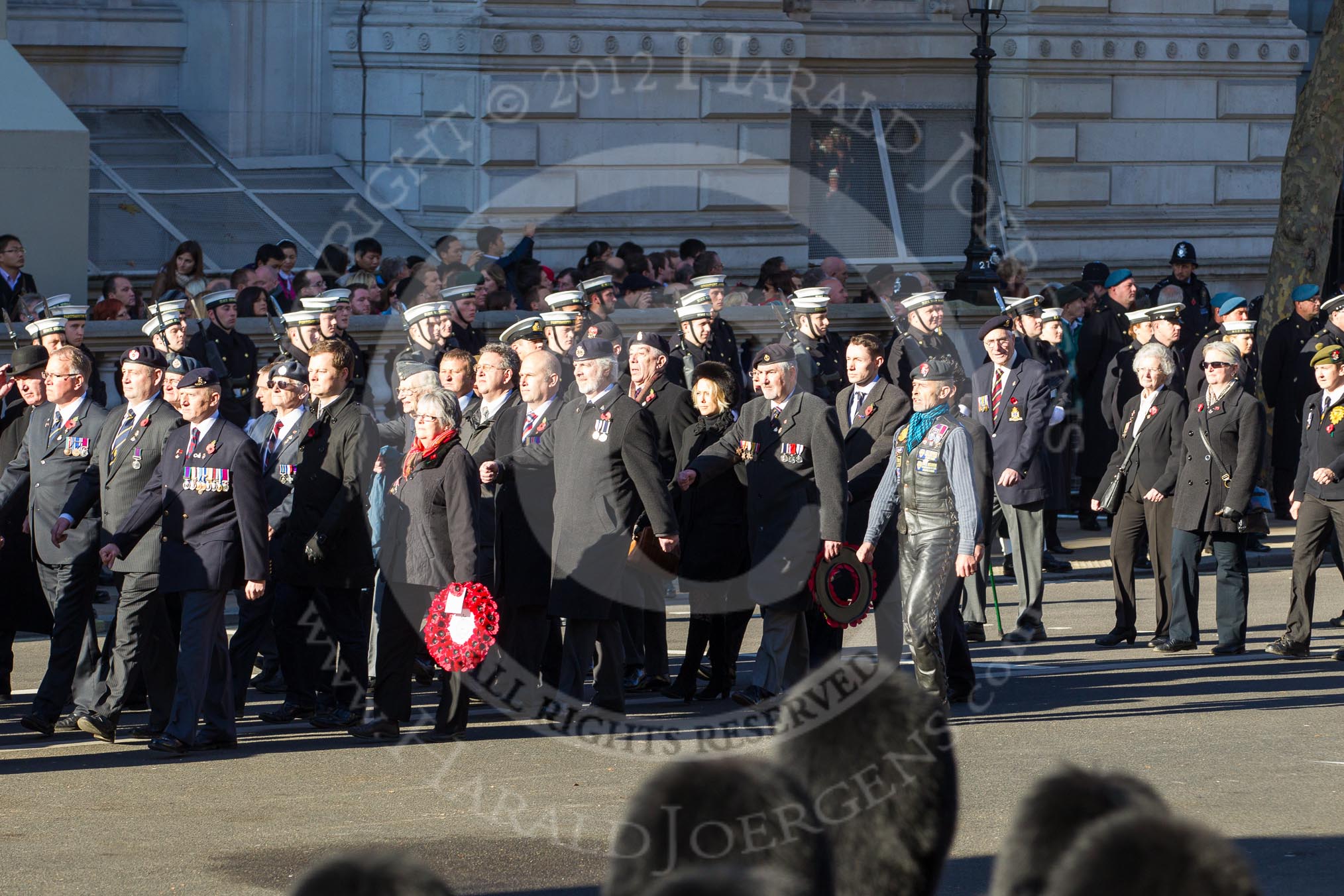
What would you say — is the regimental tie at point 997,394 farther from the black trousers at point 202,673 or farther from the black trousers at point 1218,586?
the black trousers at point 202,673

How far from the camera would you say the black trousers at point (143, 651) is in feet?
31.3

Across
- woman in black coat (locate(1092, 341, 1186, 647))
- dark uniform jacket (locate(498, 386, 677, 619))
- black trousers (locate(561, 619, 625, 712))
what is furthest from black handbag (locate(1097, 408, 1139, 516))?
black trousers (locate(561, 619, 625, 712))

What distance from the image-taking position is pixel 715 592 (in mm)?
10742

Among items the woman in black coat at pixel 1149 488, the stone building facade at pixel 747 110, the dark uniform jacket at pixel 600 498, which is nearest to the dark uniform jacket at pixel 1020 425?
the woman in black coat at pixel 1149 488

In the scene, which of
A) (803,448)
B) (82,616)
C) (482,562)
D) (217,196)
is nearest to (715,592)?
(803,448)

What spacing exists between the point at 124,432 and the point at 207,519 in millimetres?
817

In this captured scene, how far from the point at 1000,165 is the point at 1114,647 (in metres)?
14.0

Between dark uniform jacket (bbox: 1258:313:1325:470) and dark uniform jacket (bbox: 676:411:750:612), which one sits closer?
dark uniform jacket (bbox: 676:411:750:612)

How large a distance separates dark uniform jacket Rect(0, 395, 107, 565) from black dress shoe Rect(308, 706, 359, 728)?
4.42 ft

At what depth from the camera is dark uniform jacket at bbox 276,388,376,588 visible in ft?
32.7

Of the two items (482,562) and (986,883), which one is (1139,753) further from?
(482,562)

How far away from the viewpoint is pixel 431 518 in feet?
31.3

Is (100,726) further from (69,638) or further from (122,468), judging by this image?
(122,468)

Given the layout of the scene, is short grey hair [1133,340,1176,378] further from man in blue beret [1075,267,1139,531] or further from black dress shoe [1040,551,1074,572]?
man in blue beret [1075,267,1139,531]
